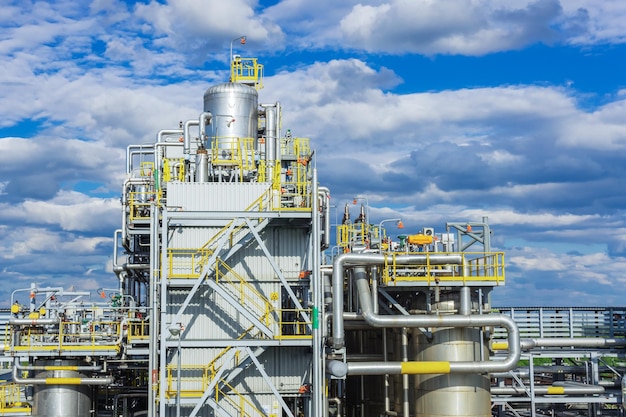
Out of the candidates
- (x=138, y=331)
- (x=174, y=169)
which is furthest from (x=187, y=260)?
(x=174, y=169)

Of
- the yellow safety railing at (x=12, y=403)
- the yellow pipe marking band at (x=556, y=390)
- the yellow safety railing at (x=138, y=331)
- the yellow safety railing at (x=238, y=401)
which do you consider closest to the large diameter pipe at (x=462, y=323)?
the yellow safety railing at (x=238, y=401)

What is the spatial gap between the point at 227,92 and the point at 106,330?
12162 millimetres

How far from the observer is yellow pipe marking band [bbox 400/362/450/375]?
1083 inches

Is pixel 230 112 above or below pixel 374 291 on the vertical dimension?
above

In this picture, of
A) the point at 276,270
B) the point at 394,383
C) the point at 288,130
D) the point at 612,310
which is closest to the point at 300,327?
the point at 276,270

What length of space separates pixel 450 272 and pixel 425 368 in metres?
4.15

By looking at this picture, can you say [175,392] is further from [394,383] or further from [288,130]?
[288,130]

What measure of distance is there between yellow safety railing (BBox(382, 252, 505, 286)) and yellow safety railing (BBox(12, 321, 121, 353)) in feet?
38.1

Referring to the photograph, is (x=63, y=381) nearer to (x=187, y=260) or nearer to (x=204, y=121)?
(x=187, y=260)

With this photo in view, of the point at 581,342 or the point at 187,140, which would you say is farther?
the point at 581,342

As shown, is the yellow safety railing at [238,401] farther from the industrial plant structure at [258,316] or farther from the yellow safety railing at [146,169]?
the yellow safety railing at [146,169]

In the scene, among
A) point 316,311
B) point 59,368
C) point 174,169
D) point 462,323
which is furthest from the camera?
point 174,169

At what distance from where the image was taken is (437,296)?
28516 millimetres

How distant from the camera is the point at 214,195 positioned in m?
28.8
